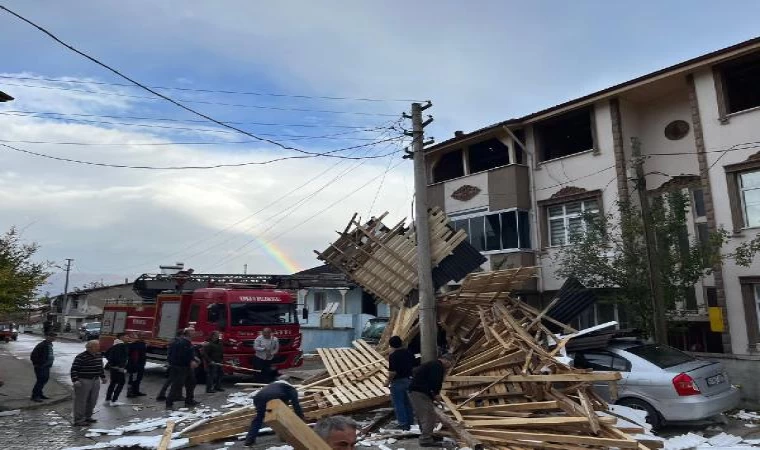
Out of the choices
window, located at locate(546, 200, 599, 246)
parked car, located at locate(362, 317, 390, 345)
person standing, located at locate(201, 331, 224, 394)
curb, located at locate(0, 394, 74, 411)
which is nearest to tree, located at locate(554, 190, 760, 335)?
window, located at locate(546, 200, 599, 246)

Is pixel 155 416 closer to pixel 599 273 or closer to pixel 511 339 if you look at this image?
pixel 511 339

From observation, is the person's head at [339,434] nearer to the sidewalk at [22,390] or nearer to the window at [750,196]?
the sidewalk at [22,390]

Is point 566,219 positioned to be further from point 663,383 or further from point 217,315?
point 217,315

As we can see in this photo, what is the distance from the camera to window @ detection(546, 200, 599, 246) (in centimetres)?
1725

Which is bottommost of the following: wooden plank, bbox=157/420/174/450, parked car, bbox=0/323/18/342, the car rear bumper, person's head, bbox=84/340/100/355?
wooden plank, bbox=157/420/174/450

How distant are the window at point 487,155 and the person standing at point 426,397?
560 inches

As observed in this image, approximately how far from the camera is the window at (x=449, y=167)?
2238 centimetres

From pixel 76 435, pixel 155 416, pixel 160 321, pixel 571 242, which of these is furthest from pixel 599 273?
pixel 160 321

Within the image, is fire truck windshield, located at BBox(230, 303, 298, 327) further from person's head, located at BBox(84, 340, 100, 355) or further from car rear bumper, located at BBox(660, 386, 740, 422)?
car rear bumper, located at BBox(660, 386, 740, 422)

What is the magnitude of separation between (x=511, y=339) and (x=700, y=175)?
8754mm

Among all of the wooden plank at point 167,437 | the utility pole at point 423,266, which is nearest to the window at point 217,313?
the wooden plank at point 167,437

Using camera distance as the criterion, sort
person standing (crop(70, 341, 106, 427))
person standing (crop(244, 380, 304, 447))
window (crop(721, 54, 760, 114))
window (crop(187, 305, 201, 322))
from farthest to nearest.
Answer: window (crop(187, 305, 201, 322)), window (crop(721, 54, 760, 114)), person standing (crop(70, 341, 106, 427)), person standing (crop(244, 380, 304, 447))

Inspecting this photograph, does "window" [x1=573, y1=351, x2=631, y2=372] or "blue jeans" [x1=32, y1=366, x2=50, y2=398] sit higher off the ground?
"window" [x1=573, y1=351, x2=631, y2=372]

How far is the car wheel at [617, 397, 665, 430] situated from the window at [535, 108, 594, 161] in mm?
11272
